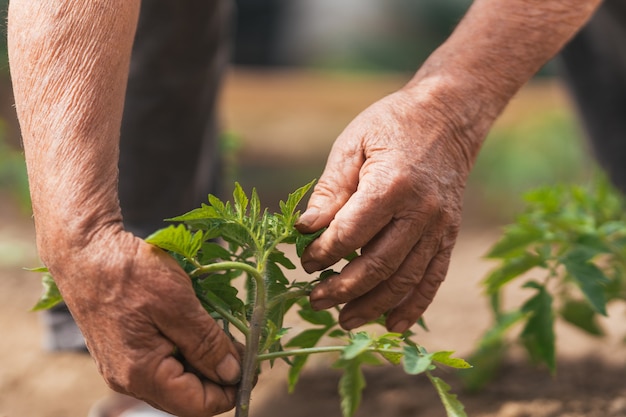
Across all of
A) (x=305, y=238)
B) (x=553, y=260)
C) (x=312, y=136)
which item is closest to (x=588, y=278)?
(x=553, y=260)

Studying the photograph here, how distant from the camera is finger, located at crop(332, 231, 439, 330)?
1.37 meters

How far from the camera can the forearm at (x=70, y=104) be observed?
1.20m

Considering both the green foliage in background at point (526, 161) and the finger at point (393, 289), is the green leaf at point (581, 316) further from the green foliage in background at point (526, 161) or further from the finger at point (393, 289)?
the green foliage in background at point (526, 161)

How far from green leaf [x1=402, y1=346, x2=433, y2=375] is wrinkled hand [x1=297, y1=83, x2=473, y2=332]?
0.16 metres

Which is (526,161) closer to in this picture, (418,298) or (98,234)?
(418,298)

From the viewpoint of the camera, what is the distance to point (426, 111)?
1.44m

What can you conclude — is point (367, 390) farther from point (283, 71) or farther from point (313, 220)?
point (283, 71)

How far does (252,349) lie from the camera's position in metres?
1.31

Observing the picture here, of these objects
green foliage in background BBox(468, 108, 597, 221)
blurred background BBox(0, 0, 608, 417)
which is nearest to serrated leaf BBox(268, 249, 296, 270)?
blurred background BBox(0, 0, 608, 417)

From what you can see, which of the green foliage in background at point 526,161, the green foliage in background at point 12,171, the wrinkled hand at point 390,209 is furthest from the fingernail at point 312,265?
the green foliage in background at point 526,161

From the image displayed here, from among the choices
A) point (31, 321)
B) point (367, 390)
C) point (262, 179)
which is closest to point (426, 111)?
point (367, 390)

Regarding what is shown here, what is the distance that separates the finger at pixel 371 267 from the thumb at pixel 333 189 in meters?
0.08

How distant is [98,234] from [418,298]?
560 mm

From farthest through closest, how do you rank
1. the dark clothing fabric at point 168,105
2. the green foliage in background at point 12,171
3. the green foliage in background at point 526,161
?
the green foliage in background at point 526,161, the green foliage in background at point 12,171, the dark clothing fabric at point 168,105
